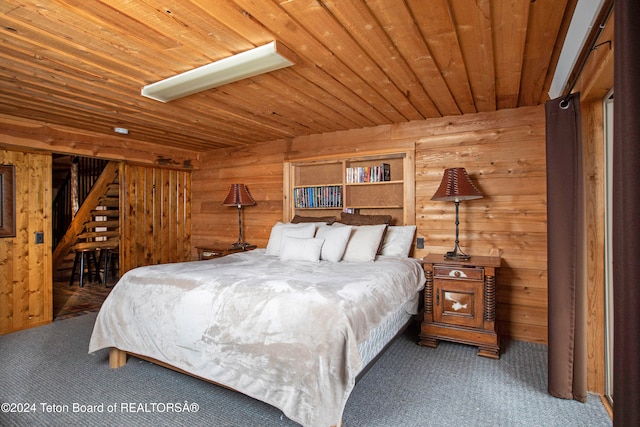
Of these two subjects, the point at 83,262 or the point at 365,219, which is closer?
the point at 365,219

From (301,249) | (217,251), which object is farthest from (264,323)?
(217,251)

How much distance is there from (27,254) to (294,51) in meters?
3.53

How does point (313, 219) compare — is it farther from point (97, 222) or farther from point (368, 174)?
point (97, 222)

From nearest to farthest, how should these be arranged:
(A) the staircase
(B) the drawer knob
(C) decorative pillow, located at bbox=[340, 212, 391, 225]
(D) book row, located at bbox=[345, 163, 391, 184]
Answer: (B) the drawer knob, (C) decorative pillow, located at bbox=[340, 212, 391, 225], (D) book row, located at bbox=[345, 163, 391, 184], (A) the staircase

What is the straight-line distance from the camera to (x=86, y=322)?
3.67 m

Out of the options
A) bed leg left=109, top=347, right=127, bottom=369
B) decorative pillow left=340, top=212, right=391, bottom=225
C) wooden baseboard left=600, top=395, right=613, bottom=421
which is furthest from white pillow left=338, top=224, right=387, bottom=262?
bed leg left=109, top=347, right=127, bottom=369

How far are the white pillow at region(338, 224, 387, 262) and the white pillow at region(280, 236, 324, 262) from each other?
0.27m

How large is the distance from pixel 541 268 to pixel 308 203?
250 centimetres

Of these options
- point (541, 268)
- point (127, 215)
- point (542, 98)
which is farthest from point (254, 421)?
point (127, 215)

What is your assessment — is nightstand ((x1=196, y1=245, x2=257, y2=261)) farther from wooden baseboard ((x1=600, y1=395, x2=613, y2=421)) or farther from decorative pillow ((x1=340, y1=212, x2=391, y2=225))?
wooden baseboard ((x1=600, y1=395, x2=613, y2=421))

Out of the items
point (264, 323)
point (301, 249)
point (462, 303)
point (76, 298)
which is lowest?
point (76, 298)

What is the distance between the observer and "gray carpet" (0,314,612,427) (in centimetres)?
191

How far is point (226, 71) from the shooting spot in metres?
2.18

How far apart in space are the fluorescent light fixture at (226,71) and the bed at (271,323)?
1.30 meters
